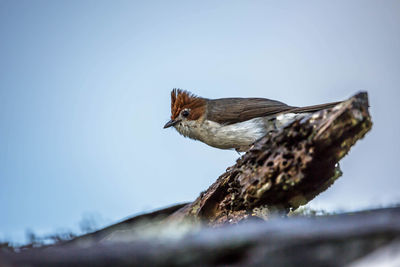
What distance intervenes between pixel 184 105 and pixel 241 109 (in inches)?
33.3

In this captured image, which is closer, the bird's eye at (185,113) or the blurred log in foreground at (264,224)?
the blurred log in foreground at (264,224)

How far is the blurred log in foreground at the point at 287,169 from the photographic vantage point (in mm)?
2984

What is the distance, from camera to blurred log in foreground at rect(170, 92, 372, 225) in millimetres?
2984

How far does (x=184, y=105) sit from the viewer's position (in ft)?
20.6

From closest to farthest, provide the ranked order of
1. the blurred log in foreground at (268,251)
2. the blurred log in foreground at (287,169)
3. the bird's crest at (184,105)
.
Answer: the blurred log in foreground at (268,251) < the blurred log in foreground at (287,169) < the bird's crest at (184,105)

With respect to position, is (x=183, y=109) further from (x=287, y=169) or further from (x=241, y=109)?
(x=287, y=169)

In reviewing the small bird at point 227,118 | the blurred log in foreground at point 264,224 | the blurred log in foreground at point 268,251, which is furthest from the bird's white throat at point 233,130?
the blurred log in foreground at point 268,251

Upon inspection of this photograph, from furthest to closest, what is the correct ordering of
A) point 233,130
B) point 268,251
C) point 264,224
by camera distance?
point 233,130, point 264,224, point 268,251

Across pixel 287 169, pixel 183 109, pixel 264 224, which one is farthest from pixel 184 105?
pixel 264 224

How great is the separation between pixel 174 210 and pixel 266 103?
2230 millimetres

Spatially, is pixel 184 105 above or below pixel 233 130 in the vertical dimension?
above

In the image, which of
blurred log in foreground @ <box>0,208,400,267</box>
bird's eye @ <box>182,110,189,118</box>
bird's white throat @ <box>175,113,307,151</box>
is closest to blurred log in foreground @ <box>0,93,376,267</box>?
blurred log in foreground @ <box>0,208,400,267</box>

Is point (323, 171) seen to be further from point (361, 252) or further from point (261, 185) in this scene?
point (361, 252)

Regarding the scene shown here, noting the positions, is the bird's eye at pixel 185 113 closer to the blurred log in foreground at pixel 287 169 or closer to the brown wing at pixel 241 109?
the brown wing at pixel 241 109
